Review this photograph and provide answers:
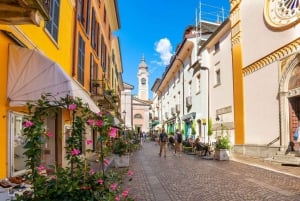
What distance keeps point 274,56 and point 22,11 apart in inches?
519

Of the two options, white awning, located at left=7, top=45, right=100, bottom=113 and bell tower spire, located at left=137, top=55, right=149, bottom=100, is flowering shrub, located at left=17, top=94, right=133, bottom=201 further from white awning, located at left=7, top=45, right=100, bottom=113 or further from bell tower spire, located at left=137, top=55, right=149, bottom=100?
bell tower spire, located at left=137, top=55, right=149, bottom=100

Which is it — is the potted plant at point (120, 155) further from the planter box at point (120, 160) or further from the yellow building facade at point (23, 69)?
the yellow building facade at point (23, 69)

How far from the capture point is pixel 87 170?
362 cm

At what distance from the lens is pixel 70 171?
11.8ft

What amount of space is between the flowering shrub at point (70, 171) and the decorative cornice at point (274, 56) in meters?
12.7

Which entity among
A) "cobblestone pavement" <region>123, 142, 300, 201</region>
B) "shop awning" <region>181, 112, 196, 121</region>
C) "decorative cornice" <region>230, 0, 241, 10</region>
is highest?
"decorative cornice" <region>230, 0, 241, 10</region>

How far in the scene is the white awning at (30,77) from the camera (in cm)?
659

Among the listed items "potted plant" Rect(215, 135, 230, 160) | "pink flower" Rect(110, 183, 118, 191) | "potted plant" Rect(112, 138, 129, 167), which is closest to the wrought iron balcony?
"pink flower" Rect(110, 183, 118, 191)

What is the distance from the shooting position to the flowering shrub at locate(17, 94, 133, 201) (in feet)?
10.9

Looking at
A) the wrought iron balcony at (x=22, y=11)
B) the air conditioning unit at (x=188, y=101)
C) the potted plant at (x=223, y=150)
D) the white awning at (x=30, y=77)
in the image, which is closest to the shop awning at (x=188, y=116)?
the air conditioning unit at (x=188, y=101)

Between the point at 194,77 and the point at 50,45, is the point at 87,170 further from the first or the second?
the point at 194,77

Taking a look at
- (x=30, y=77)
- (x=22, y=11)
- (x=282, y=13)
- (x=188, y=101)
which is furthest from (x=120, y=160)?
(x=188, y=101)

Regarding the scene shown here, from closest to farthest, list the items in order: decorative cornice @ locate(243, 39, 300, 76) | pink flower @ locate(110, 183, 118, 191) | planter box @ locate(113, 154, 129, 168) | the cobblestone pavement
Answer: pink flower @ locate(110, 183, 118, 191) < the cobblestone pavement < planter box @ locate(113, 154, 129, 168) < decorative cornice @ locate(243, 39, 300, 76)

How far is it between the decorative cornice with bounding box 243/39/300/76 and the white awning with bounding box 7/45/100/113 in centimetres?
1081
